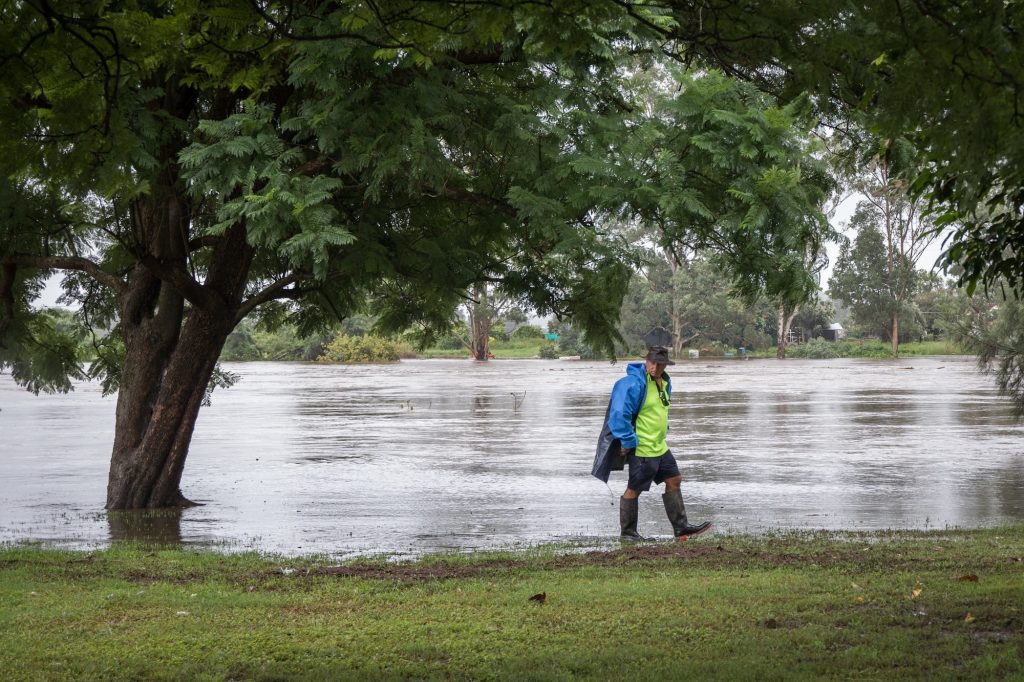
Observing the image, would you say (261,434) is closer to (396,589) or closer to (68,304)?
(68,304)

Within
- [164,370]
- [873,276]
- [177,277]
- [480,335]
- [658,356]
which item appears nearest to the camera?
[658,356]

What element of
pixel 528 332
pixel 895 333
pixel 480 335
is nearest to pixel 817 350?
pixel 895 333

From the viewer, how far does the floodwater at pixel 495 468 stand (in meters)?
11.6

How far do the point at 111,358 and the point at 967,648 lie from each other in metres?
13.4

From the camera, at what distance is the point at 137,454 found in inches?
515

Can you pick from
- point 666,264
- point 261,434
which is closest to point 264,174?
point 261,434

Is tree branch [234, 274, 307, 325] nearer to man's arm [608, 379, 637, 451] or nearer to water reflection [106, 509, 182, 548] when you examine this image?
water reflection [106, 509, 182, 548]

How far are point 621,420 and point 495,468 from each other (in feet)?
24.8

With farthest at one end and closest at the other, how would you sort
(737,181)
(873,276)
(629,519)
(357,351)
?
(357,351) < (873,276) < (629,519) < (737,181)

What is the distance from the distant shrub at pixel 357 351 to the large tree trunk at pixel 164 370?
5402 centimetres

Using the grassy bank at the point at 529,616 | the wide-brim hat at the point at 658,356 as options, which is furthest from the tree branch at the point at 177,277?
the wide-brim hat at the point at 658,356

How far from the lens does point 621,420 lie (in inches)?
385

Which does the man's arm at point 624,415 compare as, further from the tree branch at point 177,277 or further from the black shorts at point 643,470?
the tree branch at point 177,277

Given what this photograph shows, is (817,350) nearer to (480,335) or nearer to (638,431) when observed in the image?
(480,335)
